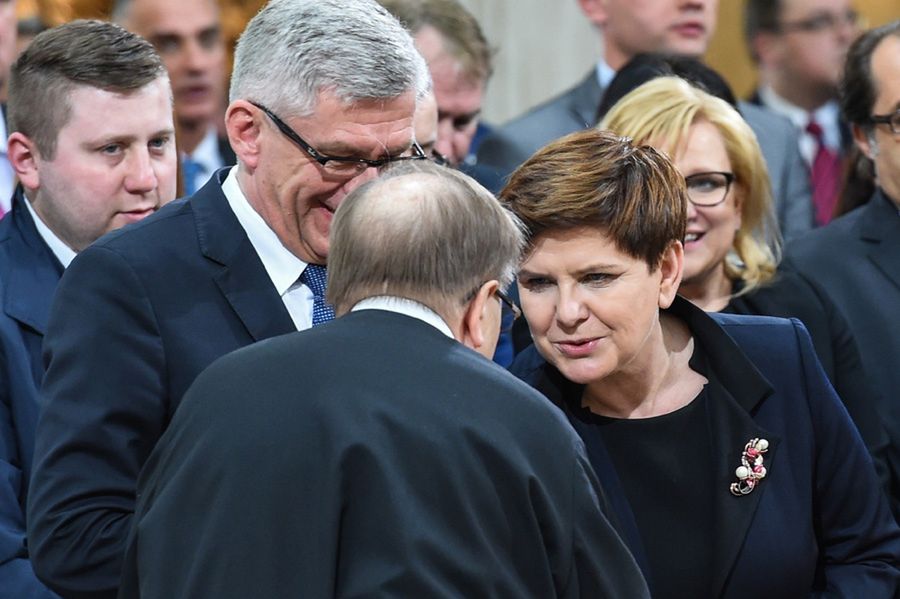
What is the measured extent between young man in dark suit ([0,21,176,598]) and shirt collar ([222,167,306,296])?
56 centimetres

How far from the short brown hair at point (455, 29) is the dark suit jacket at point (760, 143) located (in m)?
0.23

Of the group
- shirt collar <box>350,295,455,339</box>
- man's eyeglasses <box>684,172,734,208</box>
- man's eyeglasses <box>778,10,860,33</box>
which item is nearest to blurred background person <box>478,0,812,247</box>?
man's eyeglasses <box>684,172,734,208</box>

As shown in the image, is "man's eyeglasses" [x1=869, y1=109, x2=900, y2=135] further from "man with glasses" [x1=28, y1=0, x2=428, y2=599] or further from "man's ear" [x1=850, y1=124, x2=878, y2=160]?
"man with glasses" [x1=28, y1=0, x2=428, y2=599]

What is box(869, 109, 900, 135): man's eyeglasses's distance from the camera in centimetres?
409

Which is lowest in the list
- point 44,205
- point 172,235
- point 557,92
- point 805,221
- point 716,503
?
point 557,92

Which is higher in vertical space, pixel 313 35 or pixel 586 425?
pixel 313 35

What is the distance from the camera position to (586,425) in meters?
3.14

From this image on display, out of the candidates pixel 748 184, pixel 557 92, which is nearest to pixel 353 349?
pixel 748 184

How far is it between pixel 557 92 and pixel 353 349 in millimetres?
5272

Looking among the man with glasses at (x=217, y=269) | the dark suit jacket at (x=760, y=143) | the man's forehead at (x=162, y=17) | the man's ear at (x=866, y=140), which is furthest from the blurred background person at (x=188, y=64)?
the man with glasses at (x=217, y=269)

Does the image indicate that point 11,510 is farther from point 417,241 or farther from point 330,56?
point 417,241

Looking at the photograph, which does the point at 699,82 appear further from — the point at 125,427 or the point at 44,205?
the point at 125,427

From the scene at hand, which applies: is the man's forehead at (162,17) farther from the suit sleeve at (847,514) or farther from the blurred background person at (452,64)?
the suit sleeve at (847,514)

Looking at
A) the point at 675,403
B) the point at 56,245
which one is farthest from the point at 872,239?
the point at 56,245
